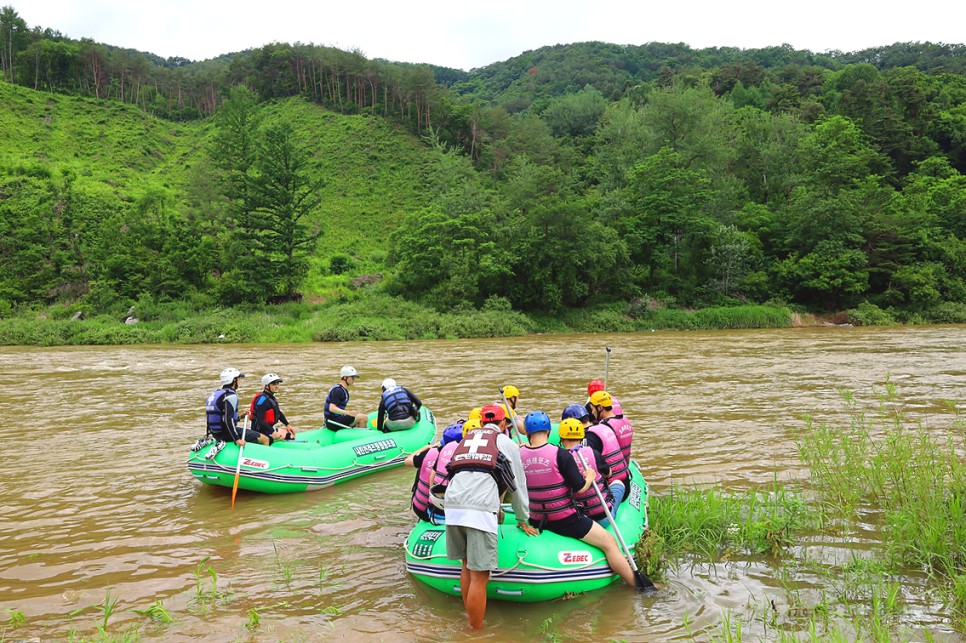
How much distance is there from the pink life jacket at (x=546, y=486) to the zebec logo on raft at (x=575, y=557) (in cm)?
29

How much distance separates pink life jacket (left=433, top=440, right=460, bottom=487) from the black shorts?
0.78 m

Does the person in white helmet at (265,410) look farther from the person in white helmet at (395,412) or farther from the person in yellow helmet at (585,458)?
the person in yellow helmet at (585,458)

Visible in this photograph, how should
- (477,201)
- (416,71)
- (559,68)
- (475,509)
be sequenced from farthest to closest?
1. (559,68)
2. (416,71)
3. (477,201)
4. (475,509)

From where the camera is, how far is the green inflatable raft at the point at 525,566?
186 inches

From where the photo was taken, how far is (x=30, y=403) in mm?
13953

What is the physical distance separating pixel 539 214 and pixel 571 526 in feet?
101

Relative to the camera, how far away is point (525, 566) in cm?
473


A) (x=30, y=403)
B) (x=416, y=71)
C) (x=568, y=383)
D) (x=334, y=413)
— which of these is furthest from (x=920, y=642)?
(x=416, y=71)

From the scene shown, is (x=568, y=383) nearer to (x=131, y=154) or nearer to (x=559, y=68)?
(x=131, y=154)

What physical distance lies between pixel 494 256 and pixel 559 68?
11405 cm

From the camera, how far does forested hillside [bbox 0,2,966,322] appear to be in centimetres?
3509

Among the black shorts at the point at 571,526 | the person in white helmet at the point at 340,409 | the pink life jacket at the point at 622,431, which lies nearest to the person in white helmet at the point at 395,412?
the person in white helmet at the point at 340,409

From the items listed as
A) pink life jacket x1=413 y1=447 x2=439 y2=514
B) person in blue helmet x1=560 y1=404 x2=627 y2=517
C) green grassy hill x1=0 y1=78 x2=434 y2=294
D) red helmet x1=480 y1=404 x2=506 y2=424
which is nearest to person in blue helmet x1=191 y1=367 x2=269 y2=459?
pink life jacket x1=413 y1=447 x2=439 y2=514

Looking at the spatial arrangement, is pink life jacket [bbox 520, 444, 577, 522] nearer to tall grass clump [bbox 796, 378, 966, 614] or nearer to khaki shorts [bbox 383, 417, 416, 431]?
tall grass clump [bbox 796, 378, 966, 614]
